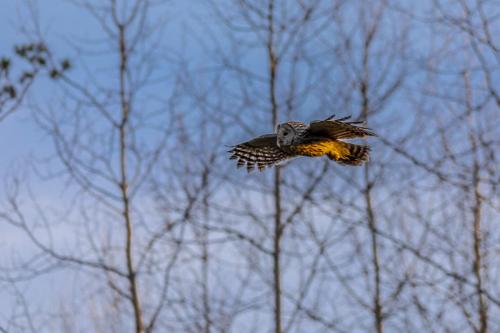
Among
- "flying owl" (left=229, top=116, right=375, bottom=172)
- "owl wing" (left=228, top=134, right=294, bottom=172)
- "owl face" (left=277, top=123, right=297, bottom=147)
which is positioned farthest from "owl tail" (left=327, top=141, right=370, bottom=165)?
"owl face" (left=277, top=123, right=297, bottom=147)

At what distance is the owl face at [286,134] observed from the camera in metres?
4.56

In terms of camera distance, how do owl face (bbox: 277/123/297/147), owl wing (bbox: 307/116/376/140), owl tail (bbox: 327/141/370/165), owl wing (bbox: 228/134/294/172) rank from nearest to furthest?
owl wing (bbox: 307/116/376/140) → owl face (bbox: 277/123/297/147) → owl wing (bbox: 228/134/294/172) → owl tail (bbox: 327/141/370/165)

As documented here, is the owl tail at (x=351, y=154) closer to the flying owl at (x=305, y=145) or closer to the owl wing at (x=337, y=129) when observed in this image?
the flying owl at (x=305, y=145)

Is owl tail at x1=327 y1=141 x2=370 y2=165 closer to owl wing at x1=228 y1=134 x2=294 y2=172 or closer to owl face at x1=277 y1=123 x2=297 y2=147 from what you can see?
owl wing at x1=228 y1=134 x2=294 y2=172

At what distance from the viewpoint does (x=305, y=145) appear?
466 cm

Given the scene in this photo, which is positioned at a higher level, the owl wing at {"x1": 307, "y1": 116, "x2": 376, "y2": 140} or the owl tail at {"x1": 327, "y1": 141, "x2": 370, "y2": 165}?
the owl tail at {"x1": 327, "y1": 141, "x2": 370, "y2": 165}

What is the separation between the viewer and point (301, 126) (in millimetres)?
4590

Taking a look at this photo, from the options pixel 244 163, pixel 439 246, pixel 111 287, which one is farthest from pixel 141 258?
pixel 244 163

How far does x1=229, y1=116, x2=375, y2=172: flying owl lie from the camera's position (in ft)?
14.8

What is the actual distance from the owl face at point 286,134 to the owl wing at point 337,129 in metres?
0.11

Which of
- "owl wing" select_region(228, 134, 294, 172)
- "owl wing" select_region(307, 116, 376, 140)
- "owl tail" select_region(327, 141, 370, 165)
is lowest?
"owl wing" select_region(307, 116, 376, 140)

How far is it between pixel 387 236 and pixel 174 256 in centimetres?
273

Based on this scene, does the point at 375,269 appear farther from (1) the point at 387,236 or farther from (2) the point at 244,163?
(2) the point at 244,163

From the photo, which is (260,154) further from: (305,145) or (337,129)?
(337,129)
